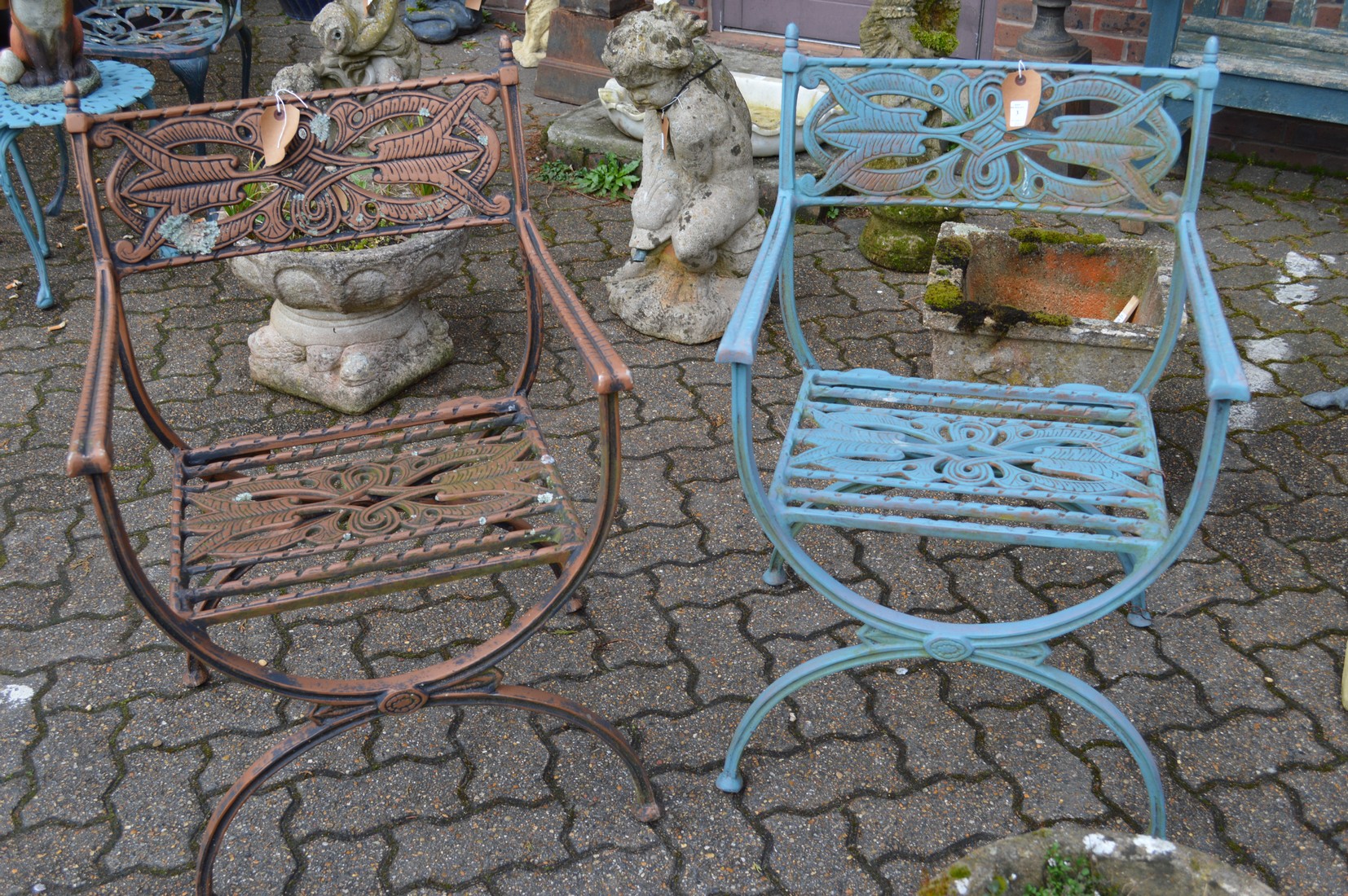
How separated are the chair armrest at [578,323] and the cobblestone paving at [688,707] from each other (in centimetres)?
81

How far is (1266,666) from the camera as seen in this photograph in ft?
7.66

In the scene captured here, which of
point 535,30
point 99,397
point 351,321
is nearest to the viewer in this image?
point 99,397

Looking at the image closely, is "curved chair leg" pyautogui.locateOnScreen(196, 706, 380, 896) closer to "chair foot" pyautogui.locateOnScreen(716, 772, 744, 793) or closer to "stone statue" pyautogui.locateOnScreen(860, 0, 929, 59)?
"chair foot" pyautogui.locateOnScreen(716, 772, 744, 793)

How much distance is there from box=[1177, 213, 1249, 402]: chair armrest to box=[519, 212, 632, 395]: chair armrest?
84 centimetres

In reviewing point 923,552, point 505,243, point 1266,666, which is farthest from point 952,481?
point 505,243

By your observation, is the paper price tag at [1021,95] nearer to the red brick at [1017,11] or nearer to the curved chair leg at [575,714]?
the curved chair leg at [575,714]

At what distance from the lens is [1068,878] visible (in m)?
1.44

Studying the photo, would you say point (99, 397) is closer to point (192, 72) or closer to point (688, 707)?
point (688, 707)

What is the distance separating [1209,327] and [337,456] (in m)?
1.64

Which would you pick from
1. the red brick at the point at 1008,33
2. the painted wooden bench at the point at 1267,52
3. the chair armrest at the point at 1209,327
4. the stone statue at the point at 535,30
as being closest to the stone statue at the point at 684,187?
the chair armrest at the point at 1209,327

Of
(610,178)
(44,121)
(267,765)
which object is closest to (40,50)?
(44,121)

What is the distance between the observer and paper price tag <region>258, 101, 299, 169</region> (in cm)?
214

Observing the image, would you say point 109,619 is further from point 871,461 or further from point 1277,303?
point 1277,303

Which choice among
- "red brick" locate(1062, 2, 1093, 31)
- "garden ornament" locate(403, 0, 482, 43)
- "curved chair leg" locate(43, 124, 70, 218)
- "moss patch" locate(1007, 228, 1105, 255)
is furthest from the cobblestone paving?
"garden ornament" locate(403, 0, 482, 43)
